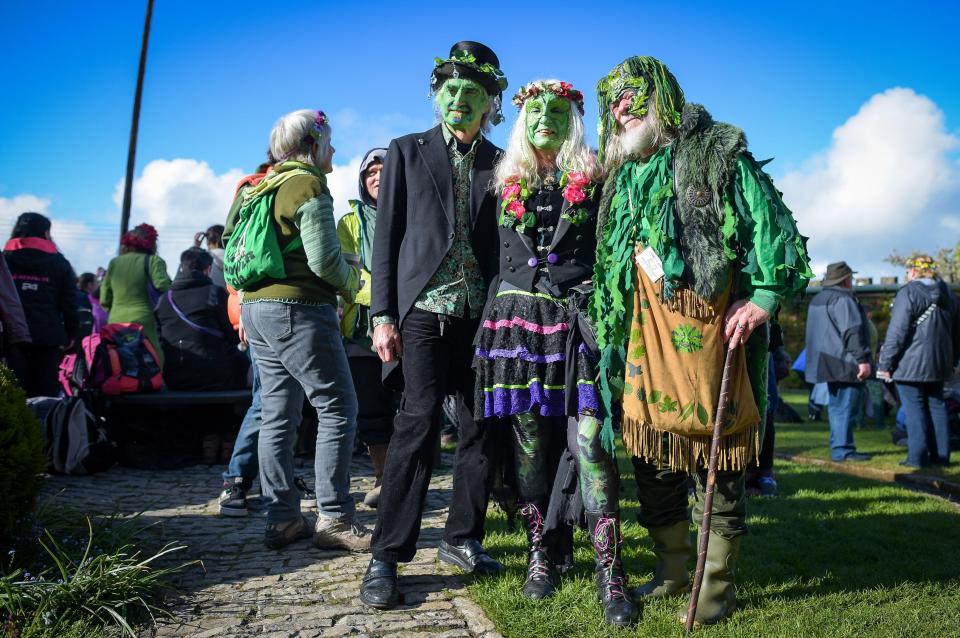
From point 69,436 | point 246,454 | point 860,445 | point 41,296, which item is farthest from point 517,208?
point 860,445

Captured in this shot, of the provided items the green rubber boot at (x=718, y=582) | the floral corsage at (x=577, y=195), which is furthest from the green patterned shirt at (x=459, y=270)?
the green rubber boot at (x=718, y=582)

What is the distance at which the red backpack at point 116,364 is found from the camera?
7004 mm

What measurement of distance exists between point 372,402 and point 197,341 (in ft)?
10.2

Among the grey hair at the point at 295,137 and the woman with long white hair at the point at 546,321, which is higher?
the grey hair at the point at 295,137

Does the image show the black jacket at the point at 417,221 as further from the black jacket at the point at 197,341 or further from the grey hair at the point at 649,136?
the black jacket at the point at 197,341

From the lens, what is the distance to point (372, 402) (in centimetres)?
532

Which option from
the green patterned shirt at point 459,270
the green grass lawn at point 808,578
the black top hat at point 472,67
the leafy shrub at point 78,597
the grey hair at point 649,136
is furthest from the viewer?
the black top hat at point 472,67

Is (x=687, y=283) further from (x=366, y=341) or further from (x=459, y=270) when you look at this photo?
(x=366, y=341)

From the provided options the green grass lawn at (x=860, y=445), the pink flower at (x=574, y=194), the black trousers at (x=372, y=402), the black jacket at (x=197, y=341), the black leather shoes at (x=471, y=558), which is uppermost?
the pink flower at (x=574, y=194)

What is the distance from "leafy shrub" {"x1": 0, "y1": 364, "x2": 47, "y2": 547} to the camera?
341cm

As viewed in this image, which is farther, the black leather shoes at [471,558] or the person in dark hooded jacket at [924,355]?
the person in dark hooded jacket at [924,355]

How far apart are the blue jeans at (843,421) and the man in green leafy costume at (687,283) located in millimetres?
5797

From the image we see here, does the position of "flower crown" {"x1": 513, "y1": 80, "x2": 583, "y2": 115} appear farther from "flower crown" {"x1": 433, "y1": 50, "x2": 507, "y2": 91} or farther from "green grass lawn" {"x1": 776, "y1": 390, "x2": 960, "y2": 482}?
"green grass lawn" {"x1": 776, "y1": 390, "x2": 960, "y2": 482}

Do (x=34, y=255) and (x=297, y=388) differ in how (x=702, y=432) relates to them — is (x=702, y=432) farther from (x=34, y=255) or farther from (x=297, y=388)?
(x=34, y=255)
